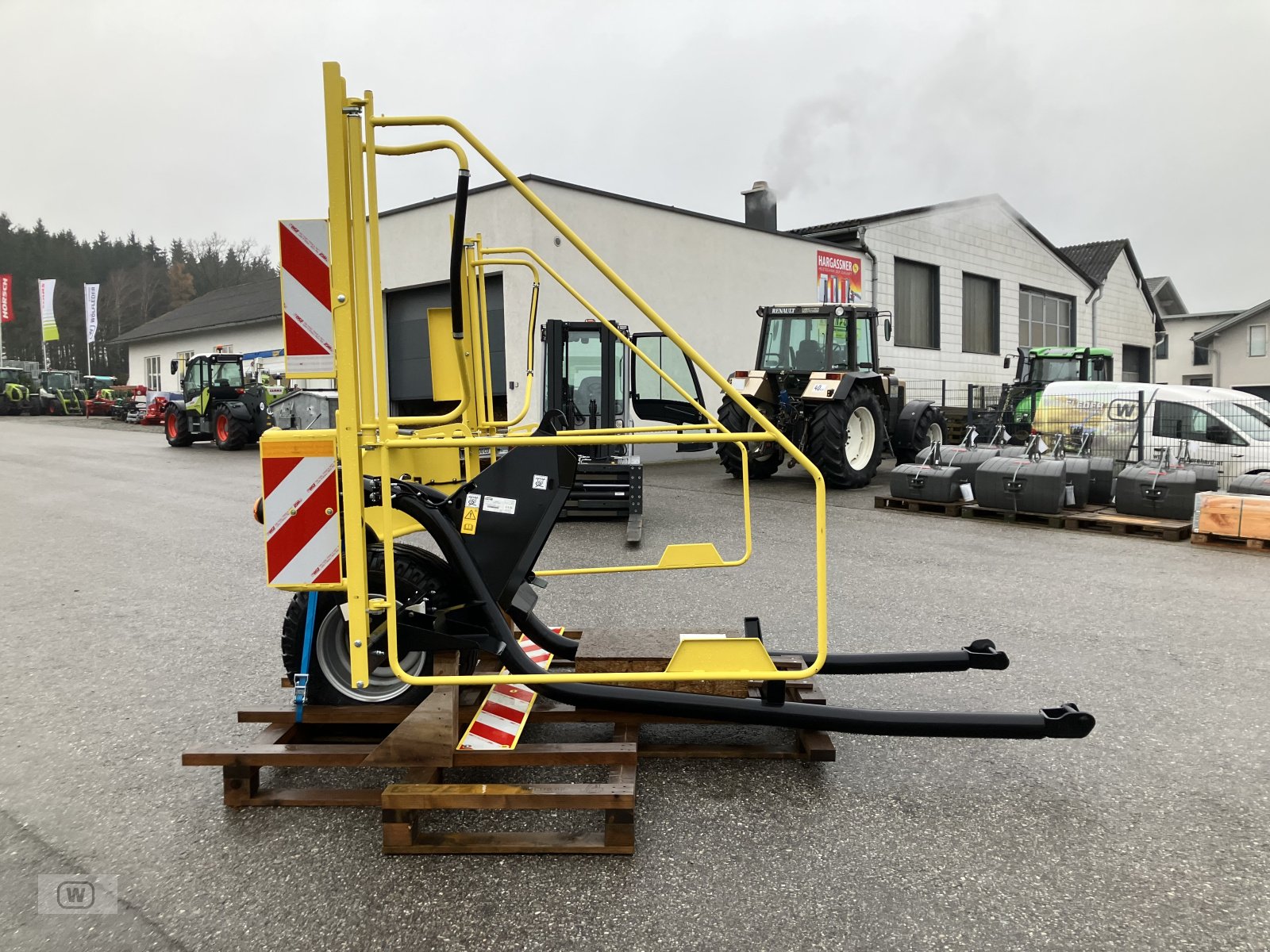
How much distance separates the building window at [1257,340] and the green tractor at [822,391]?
34.3 meters

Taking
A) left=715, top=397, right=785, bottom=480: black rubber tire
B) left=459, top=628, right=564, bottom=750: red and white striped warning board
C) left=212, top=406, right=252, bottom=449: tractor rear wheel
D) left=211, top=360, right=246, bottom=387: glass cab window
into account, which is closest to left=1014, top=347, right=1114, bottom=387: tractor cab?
left=715, top=397, right=785, bottom=480: black rubber tire

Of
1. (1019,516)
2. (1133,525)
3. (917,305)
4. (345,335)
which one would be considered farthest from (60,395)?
(345,335)

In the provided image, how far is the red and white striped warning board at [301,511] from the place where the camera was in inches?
111

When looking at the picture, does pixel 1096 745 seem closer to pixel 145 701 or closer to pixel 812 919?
pixel 812 919

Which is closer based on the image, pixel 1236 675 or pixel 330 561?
pixel 330 561

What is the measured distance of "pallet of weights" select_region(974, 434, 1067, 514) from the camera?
8938 mm

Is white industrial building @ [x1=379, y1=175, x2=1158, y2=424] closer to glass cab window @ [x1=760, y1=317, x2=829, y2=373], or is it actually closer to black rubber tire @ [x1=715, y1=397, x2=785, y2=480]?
black rubber tire @ [x1=715, y1=397, x2=785, y2=480]

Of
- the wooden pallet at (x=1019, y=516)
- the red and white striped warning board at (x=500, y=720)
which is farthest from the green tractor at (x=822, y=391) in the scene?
the red and white striped warning board at (x=500, y=720)

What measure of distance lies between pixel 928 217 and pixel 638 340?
525 inches

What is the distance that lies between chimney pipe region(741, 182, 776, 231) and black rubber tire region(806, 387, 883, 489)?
11.3 metres

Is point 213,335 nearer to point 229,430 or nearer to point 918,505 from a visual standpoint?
point 229,430

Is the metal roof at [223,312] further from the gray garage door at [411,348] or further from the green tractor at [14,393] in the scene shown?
the gray garage door at [411,348]

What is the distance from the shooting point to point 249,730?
11.7ft

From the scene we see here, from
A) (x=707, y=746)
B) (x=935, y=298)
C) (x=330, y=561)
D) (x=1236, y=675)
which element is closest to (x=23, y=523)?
(x=330, y=561)
